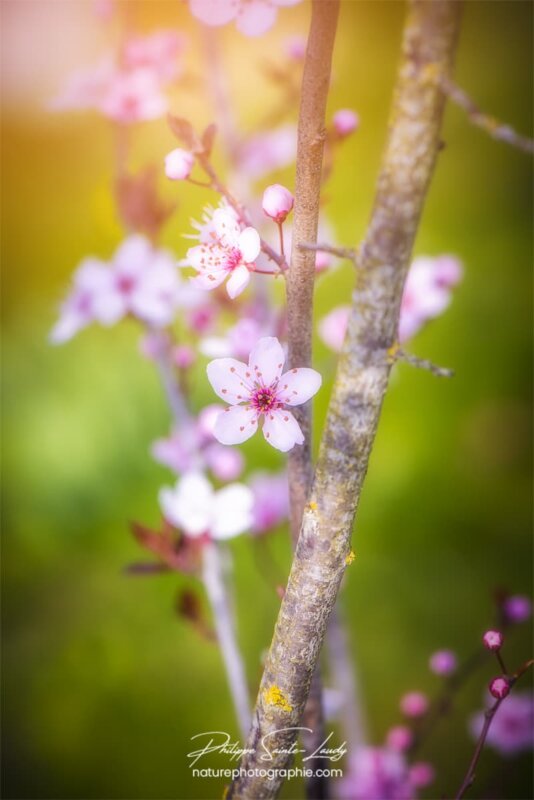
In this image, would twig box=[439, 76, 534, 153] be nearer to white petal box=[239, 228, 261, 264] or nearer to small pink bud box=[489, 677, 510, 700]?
white petal box=[239, 228, 261, 264]

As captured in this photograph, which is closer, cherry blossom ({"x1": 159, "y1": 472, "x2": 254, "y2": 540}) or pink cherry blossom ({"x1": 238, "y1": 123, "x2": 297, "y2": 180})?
cherry blossom ({"x1": 159, "y1": 472, "x2": 254, "y2": 540})

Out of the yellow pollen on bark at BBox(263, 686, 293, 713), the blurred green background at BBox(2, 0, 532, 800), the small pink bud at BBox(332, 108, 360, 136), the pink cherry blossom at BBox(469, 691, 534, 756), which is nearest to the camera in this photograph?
the yellow pollen on bark at BBox(263, 686, 293, 713)

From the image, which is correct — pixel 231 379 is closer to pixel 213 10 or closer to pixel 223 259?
pixel 223 259

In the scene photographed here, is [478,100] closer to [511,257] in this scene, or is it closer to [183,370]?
[511,257]

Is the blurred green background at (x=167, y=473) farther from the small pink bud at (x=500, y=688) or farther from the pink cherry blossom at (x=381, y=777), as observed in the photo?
the small pink bud at (x=500, y=688)

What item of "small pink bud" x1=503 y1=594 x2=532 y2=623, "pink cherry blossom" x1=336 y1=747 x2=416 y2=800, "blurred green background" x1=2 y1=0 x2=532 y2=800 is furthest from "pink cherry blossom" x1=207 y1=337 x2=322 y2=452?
"blurred green background" x1=2 y1=0 x2=532 y2=800

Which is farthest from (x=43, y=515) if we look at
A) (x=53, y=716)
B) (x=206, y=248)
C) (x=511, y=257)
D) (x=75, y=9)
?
(x=511, y=257)

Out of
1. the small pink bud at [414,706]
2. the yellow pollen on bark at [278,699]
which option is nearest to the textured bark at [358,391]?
the yellow pollen on bark at [278,699]

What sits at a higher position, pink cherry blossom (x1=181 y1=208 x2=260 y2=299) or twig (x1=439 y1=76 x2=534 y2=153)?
pink cherry blossom (x1=181 y1=208 x2=260 y2=299)
